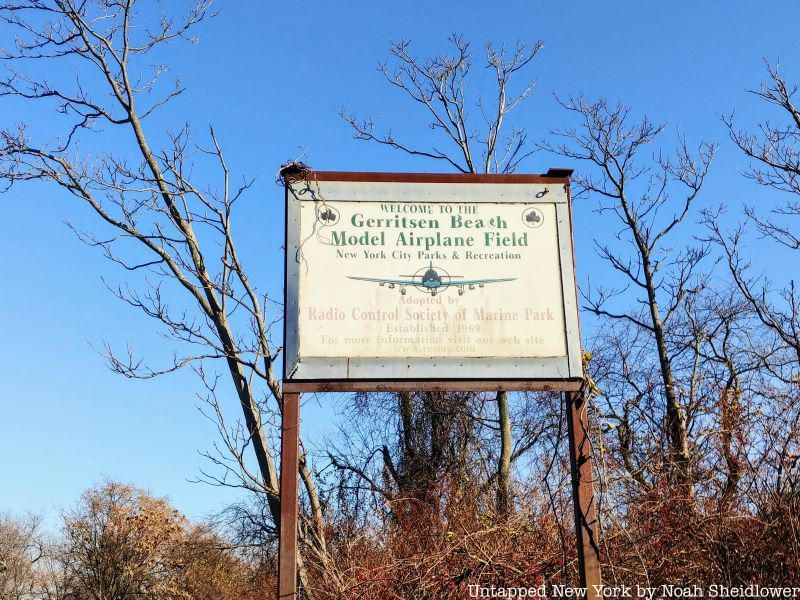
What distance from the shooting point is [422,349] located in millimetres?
6379

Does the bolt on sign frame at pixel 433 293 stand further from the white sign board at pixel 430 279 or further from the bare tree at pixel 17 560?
the bare tree at pixel 17 560

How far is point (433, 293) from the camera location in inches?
257

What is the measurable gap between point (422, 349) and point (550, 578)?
7.25 ft

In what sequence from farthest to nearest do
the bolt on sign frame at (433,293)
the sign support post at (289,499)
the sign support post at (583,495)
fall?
the bolt on sign frame at (433,293) < the sign support post at (583,495) < the sign support post at (289,499)

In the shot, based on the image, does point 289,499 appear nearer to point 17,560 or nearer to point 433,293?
point 433,293

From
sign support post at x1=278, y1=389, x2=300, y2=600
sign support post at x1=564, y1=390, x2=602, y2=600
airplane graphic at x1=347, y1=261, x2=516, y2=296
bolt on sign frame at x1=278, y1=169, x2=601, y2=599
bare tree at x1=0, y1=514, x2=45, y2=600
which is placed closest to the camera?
sign support post at x1=278, y1=389, x2=300, y2=600

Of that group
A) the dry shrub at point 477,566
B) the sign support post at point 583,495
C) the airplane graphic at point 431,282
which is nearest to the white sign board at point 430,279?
the airplane graphic at point 431,282

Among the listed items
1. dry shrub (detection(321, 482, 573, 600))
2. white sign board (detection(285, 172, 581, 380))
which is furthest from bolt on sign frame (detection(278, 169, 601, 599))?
dry shrub (detection(321, 482, 573, 600))

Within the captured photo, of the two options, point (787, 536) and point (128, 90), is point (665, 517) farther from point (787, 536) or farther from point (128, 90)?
point (128, 90)

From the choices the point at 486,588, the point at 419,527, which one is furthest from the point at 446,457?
the point at 486,588

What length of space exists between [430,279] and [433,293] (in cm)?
12

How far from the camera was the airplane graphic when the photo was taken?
6.54m

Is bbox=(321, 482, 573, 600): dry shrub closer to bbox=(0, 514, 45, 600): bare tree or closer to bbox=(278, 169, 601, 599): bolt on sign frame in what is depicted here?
bbox=(278, 169, 601, 599): bolt on sign frame

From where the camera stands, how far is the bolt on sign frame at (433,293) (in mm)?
6270
